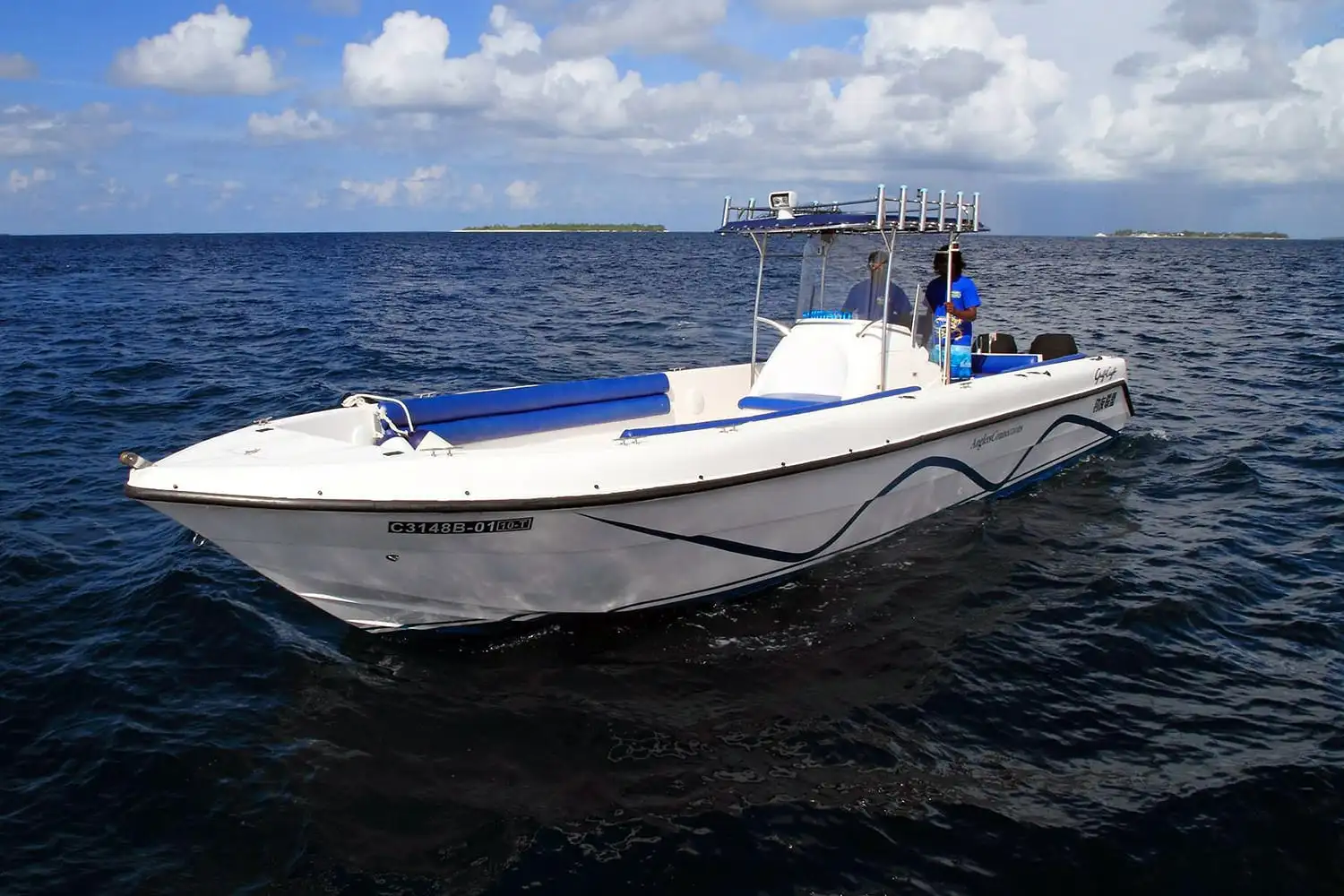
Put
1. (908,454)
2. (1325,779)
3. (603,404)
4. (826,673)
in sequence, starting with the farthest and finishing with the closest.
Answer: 1. (603,404)
2. (908,454)
3. (826,673)
4. (1325,779)

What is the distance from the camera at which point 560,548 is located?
19.2 feet

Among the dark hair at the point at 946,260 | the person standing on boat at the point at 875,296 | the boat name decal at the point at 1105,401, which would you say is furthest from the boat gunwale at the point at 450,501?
the boat name decal at the point at 1105,401

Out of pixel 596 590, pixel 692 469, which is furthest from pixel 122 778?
pixel 692 469

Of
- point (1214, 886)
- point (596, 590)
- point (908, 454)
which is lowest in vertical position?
point (1214, 886)

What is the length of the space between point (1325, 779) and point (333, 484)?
233 inches

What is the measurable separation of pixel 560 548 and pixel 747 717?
162cm

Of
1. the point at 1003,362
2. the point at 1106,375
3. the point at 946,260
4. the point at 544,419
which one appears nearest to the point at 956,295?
the point at 946,260

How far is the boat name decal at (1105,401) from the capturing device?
411 inches

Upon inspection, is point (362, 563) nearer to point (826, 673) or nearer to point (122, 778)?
point (122, 778)

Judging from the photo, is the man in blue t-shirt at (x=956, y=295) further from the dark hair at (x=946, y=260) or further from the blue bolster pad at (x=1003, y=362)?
the blue bolster pad at (x=1003, y=362)

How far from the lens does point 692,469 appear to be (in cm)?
605

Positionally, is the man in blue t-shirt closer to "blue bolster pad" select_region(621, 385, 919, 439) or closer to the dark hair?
the dark hair

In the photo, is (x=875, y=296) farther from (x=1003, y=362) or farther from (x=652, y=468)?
(x=652, y=468)

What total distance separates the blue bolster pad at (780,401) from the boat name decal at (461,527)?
121 inches
